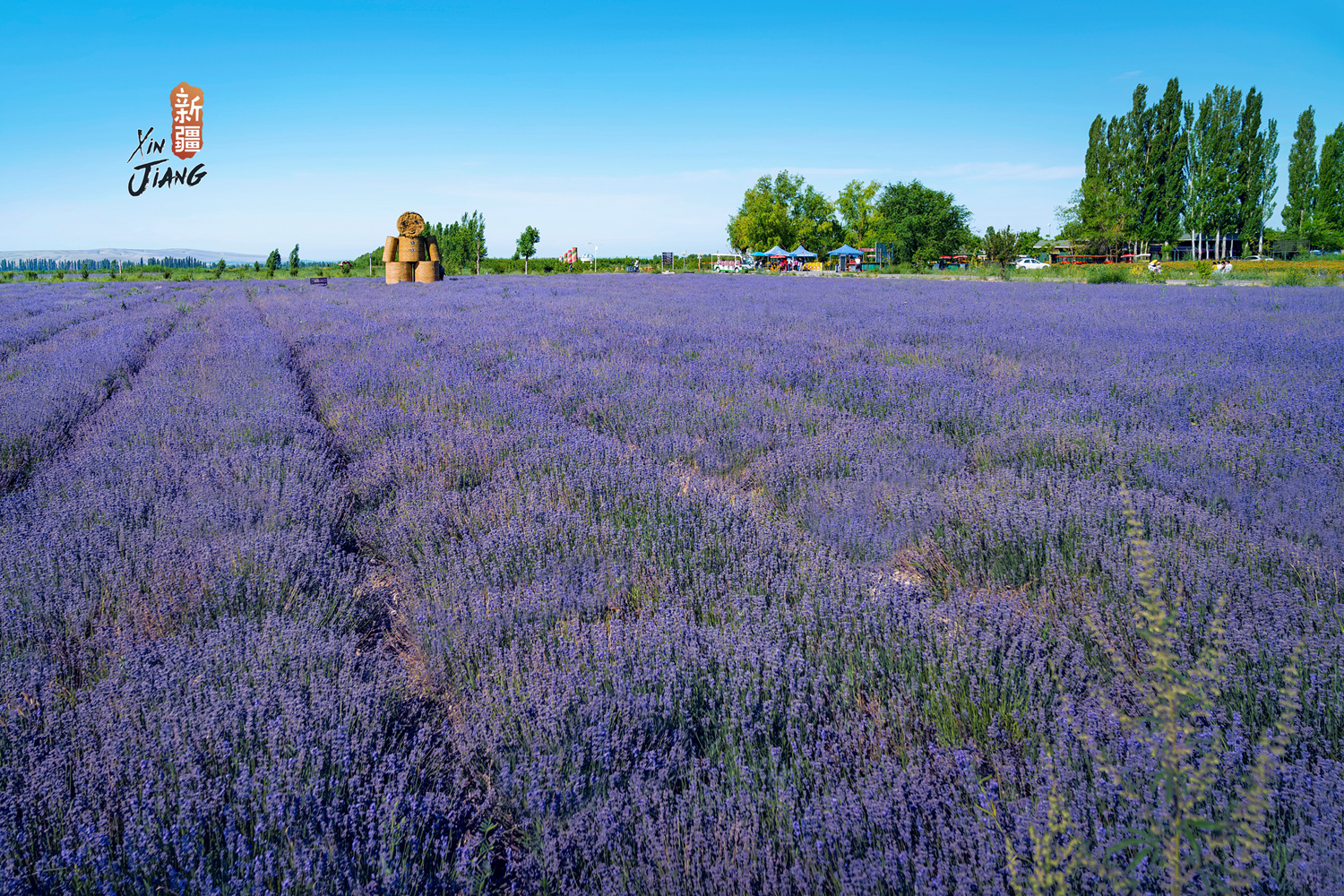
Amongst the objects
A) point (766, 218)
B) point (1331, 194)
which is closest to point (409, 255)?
point (766, 218)

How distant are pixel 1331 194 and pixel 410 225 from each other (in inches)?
2187

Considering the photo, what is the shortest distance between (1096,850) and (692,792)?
2.17ft

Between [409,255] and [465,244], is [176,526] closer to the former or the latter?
[409,255]

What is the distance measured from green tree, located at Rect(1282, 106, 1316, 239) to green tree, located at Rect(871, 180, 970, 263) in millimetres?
20469

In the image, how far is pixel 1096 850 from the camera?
101cm

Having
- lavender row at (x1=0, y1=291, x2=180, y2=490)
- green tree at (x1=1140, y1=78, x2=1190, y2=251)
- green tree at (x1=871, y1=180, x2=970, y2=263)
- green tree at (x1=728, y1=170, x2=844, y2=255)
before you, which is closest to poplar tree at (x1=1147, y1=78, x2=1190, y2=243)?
green tree at (x1=1140, y1=78, x2=1190, y2=251)

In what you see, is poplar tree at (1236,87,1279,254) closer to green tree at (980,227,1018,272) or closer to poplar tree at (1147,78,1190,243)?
poplar tree at (1147,78,1190,243)

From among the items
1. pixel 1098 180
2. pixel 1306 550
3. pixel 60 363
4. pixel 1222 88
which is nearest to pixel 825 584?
pixel 1306 550

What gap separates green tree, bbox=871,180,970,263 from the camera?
53.5 m

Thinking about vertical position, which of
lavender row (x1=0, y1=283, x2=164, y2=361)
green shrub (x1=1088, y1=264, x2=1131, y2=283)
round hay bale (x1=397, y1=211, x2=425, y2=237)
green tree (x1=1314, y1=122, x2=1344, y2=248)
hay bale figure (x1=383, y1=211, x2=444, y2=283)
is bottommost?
lavender row (x1=0, y1=283, x2=164, y2=361)

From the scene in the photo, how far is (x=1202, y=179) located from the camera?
43094mm

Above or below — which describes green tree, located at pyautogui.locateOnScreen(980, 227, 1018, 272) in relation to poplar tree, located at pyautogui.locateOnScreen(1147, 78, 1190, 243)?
below

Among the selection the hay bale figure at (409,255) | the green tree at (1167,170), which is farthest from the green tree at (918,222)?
the hay bale figure at (409,255)

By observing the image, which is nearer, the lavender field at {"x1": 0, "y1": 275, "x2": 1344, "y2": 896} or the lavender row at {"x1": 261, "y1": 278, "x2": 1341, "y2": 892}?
the lavender field at {"x1": 0, "y1": 275, "x2": 1344, "y2": 896}
